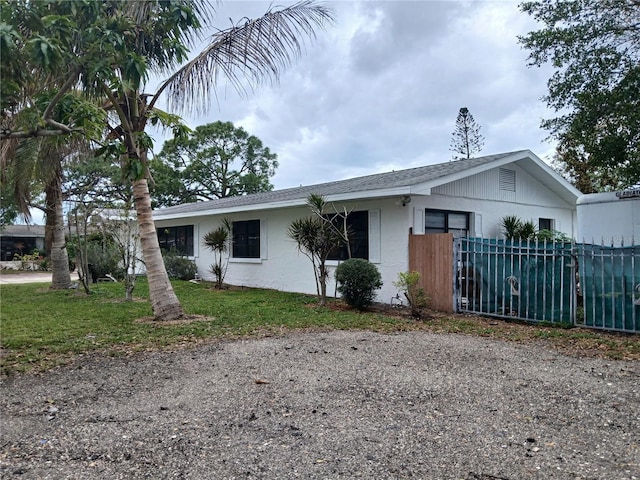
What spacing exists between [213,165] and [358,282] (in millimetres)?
26438

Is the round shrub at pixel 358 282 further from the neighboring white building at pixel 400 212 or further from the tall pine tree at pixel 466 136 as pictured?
the tall pine tree at pixel 466 136

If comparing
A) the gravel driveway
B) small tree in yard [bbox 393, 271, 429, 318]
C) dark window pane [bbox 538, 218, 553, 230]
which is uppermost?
dark window pane [bbox 538, 218, 553, 230]

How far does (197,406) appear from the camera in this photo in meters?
3.82

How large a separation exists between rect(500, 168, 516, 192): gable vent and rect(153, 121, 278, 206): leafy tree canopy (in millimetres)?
23787

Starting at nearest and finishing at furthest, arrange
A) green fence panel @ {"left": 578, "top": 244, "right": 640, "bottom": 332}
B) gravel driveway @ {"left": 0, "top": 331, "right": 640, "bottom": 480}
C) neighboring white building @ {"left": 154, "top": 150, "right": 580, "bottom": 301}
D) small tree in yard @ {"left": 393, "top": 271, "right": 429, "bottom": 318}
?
gravel driveway @ {"left": 0, "top": 331, "right": 640, "bottom": 480} < green fence panel @ {"left": 578, "top": 244, "right": 640, "bottom": 332} < small tree in yard @ {"left": 393, "top": 271, "right": 429, "bottom": 318} < neighboring white building @ {"left": 154, "top": 150, "right": 580, "bottom": 301}

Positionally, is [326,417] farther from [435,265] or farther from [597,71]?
[597,71]

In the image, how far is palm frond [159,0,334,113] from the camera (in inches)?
272

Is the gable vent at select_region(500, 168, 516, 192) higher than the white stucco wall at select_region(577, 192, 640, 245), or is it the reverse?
the gable vent at select_region(500, 168, 516, 192)

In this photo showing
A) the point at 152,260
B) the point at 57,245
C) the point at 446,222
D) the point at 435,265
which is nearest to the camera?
the point at 152,260

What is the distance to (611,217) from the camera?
8.84m

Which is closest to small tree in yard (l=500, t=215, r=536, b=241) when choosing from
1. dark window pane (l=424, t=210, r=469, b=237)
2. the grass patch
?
dark window pane (l=424, t=210, r=469, b=237)

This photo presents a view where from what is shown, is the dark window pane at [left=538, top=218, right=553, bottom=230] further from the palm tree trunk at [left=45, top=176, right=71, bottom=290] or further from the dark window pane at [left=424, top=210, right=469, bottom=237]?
the palm tree trunk at [left=45, top=176, right=71, bottom=290]

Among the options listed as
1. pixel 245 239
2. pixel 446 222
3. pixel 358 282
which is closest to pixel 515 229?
pixel 446 222

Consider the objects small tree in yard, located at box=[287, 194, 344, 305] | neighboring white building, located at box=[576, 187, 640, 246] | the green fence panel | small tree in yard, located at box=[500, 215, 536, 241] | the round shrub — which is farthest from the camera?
Result: small tree in yard, located at box=[500, 215, 536, 241]
